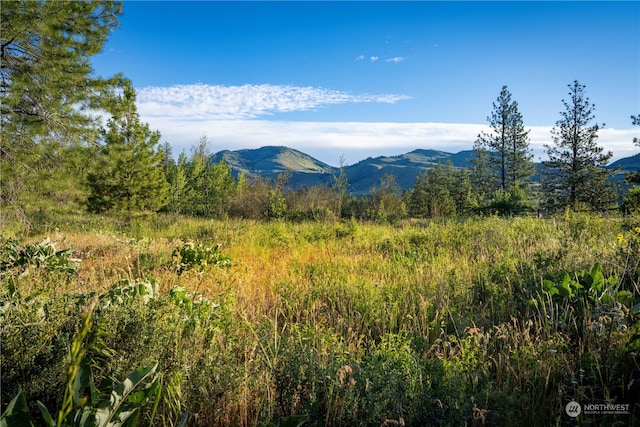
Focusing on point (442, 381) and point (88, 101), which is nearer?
point (442, 381)

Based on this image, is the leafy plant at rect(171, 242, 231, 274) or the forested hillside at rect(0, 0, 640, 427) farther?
the leafy plant at rect(171, 242, 231, 274)

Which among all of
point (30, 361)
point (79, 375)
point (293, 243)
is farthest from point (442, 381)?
point (293, 243)

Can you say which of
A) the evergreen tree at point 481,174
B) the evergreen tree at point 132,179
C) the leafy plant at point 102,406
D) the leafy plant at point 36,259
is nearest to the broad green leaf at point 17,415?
the leafy plant at point 102,406

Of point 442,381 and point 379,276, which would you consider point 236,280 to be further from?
point 442,381

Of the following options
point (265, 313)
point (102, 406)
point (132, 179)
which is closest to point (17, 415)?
point (102, 406)

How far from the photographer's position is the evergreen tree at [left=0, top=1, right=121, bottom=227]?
6.71m

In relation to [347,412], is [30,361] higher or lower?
higher

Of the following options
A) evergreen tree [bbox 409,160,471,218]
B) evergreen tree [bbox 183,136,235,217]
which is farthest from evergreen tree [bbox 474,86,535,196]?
evergreen tree [bbox 183,136,235,217]

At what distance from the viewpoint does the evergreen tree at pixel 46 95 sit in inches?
264

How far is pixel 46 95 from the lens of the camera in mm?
7266

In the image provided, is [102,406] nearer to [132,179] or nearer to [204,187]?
[132,179]

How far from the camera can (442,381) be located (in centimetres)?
208

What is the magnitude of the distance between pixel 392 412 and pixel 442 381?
17.0 inches

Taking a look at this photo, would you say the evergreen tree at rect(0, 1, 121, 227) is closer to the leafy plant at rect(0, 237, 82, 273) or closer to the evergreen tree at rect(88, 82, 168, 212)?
the leafy plant at rect(0, 237, 82, 273)
